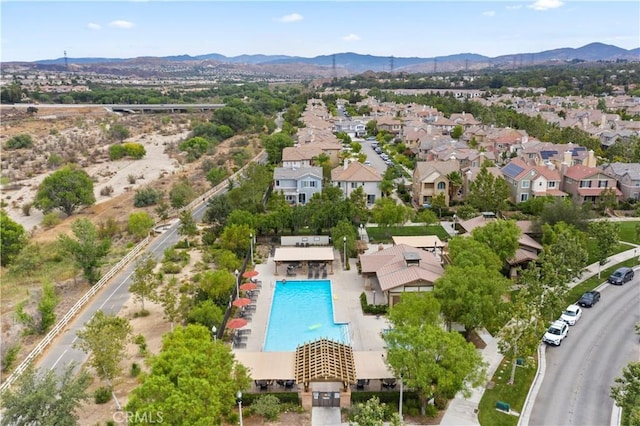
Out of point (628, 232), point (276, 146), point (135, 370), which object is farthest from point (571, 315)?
point (276, 146)

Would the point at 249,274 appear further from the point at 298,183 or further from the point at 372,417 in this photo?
the point at 298,183

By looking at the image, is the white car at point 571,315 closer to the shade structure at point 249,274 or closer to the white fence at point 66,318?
the shade structure at point 249,274

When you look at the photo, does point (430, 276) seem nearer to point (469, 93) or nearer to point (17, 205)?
point (17, 205)

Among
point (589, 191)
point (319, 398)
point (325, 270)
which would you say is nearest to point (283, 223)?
point (325, 270)

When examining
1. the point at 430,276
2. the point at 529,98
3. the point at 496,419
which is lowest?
the point at 496,419

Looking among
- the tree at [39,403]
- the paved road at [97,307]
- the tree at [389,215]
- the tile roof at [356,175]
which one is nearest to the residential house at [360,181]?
the tile roof at [356,175]

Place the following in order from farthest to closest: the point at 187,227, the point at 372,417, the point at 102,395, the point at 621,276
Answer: the point at 187,227
the point at 621,276
the point at 102,395
the point at 372,417
